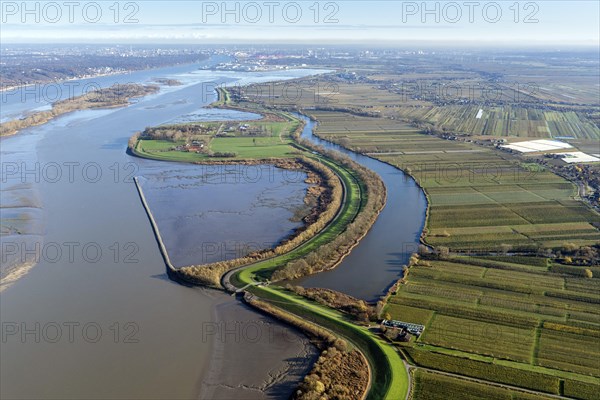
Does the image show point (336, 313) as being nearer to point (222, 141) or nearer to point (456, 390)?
point (456, 390)

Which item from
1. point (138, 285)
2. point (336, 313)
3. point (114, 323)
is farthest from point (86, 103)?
point (336, 313)

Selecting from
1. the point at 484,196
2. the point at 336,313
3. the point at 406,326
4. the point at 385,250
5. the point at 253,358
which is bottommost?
the point at 253,358

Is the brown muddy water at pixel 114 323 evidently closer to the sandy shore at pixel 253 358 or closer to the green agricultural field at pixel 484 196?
the sandy shore at pixel 253 358

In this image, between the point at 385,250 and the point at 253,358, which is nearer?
the point at 253,358

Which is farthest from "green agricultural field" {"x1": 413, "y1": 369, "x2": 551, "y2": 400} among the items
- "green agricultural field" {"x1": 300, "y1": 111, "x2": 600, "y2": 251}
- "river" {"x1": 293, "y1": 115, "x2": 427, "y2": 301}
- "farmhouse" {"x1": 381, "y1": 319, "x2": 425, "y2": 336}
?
"green agricultural field" {"x1": 300, "y1": 111, "x2": 600, "y2": 251}

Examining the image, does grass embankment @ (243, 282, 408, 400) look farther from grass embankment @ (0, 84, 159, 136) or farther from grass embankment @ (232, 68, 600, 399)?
grass embankment @ (0, 84, 159, 136)

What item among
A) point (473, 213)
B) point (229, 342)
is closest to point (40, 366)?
point (229, 342)
